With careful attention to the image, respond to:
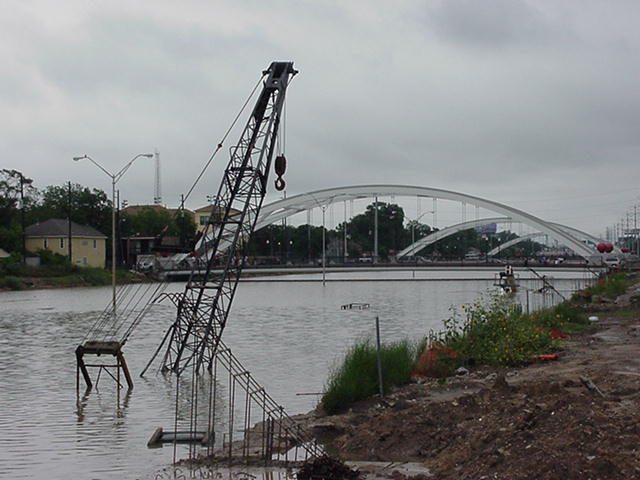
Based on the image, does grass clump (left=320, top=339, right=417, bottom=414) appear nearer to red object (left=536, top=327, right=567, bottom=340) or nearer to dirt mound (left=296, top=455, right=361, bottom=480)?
dirt mound (left=296, top=455, right=361, bottom=480)

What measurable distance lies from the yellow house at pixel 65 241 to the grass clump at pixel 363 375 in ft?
285

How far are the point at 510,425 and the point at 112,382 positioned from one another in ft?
47.0

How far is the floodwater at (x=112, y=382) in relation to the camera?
14.5m

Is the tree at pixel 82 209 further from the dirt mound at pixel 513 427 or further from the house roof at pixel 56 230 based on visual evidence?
the dirt mound at pixel 513 427

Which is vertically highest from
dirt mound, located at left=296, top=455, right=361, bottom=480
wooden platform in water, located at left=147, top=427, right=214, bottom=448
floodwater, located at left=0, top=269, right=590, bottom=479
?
dirt mound, located at left=296, top=455, right=361, bottom=480

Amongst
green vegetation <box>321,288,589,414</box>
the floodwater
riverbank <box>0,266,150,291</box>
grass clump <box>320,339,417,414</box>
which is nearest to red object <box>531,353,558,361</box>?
green vegetation <box>321,288,589,414</box>

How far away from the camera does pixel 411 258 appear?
151 meters

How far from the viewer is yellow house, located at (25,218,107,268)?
10150cm

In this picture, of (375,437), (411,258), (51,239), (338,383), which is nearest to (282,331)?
(338,383)

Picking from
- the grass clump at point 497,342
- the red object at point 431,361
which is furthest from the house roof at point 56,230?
the red object at point 431,361

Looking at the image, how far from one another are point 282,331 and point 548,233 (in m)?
92.2

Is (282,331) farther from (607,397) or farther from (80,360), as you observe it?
(607,397)

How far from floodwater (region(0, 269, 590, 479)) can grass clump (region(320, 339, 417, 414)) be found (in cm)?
162

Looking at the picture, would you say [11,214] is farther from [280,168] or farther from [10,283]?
[280,168]
